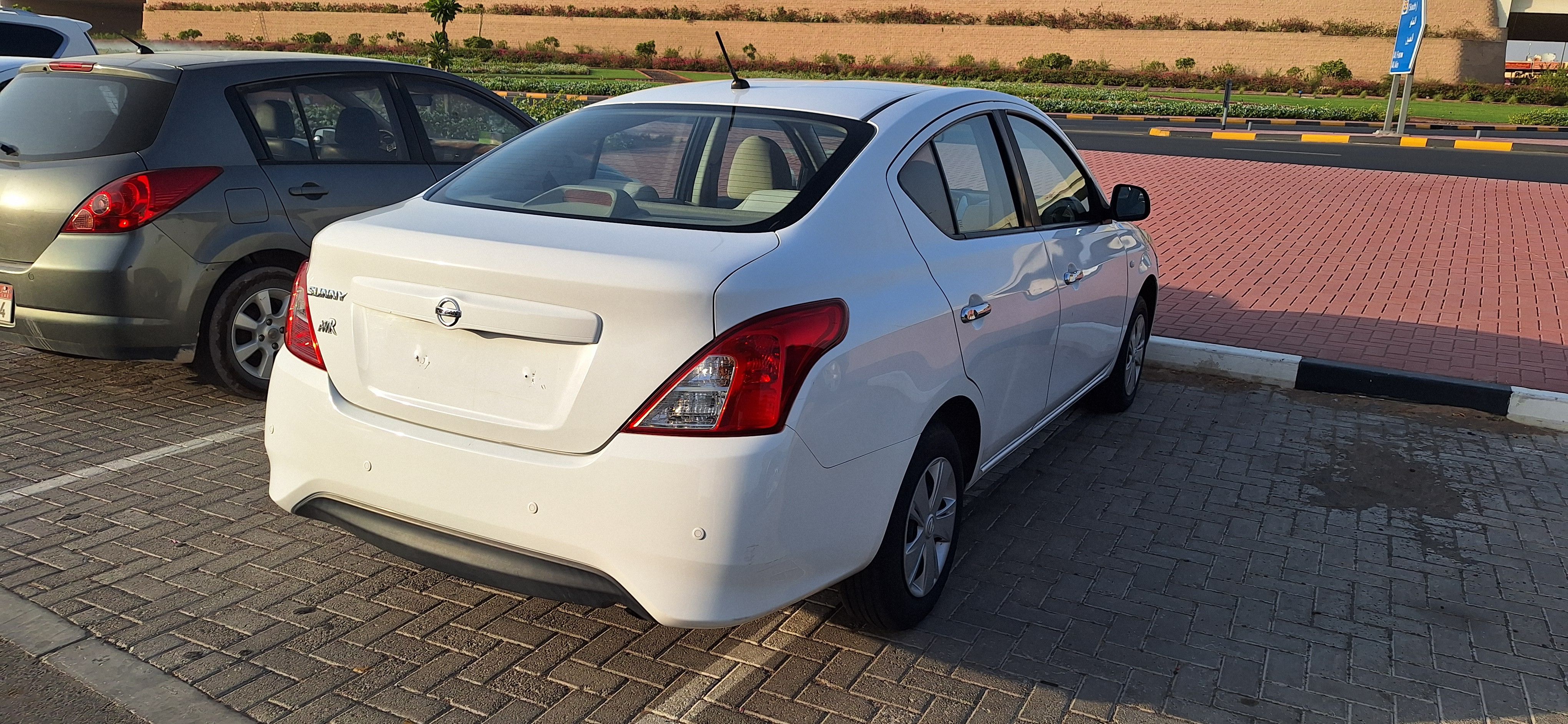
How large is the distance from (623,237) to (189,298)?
322 centimetres

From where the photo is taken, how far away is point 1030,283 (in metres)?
4.13

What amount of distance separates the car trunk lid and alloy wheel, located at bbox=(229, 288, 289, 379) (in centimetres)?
264

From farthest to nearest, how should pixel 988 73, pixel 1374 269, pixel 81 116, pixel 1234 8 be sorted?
pixel 1234 8, pixel 988 73, pixel 1374 269, pixel 81 116

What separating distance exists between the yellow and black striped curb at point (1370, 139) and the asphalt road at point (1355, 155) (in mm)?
482

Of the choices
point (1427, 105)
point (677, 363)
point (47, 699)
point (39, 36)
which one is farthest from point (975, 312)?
point (1427, 105)

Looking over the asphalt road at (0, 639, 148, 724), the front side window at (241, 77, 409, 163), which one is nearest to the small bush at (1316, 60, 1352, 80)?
the front side window at (241, 77, 409, 163)

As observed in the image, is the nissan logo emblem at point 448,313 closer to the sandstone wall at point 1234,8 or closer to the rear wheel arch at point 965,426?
the rear wheel arch at point 965,426

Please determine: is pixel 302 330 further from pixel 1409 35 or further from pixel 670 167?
pixel 1409 35

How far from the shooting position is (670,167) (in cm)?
392

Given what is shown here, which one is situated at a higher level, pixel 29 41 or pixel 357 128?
pixel 29 41

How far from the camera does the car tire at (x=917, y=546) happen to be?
3.34 metres

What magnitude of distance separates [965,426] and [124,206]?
12.4 ft

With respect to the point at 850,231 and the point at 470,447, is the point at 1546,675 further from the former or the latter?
the point at 470,447

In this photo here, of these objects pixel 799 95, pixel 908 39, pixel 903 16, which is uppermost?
pixel 903 16
